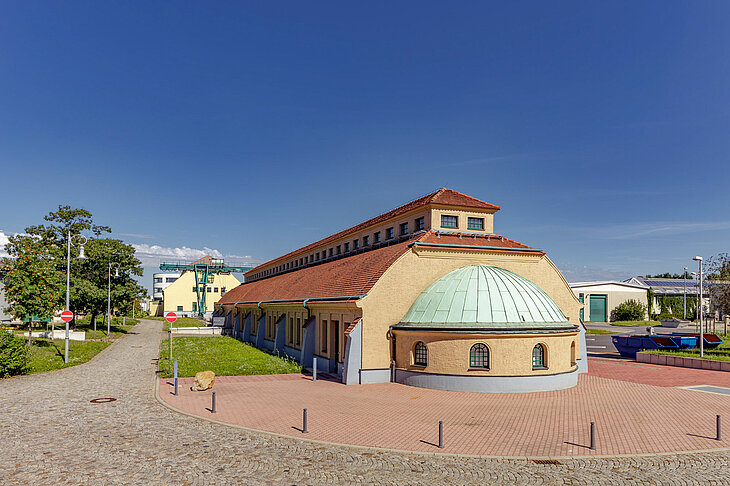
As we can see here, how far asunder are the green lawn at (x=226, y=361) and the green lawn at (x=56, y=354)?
544 centimetres

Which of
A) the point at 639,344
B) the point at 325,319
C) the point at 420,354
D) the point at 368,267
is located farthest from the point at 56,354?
the point at 639,344

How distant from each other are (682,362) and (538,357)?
54.3 feet

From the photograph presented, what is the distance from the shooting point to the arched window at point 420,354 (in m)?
25.7

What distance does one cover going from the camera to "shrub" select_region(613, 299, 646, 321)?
8981cm

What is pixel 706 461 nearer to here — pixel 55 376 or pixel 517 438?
pixel 517 438

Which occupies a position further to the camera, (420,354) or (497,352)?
(420,354)

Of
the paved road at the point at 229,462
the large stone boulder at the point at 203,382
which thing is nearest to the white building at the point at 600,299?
the large stone boulder at the point at 203,382

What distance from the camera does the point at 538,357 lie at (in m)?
25.2

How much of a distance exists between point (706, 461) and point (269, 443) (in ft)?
40.5

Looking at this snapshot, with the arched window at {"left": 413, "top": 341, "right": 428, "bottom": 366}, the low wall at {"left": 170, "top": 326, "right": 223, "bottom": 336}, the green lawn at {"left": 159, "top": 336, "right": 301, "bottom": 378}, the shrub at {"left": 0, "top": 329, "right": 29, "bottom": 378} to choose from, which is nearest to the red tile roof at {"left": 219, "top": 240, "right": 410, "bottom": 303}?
the arched window at {"left": 413, "top": 341, "right": 428, "bottom": 366}

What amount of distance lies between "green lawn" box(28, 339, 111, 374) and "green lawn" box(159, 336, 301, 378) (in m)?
5.44

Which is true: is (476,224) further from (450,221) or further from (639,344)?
(639,344)

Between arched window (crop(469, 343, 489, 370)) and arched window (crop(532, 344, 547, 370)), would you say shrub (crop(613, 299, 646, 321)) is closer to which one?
arched window (crop(532, 344, 547, 370))

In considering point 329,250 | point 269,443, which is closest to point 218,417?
point 269,443
